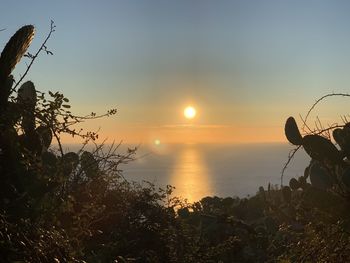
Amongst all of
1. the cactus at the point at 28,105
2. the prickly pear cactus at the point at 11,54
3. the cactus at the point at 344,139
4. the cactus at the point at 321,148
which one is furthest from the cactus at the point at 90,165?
the cactus at the point at 344,139

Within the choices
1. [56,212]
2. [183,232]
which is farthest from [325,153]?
[183,232]

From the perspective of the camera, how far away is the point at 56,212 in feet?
15.8

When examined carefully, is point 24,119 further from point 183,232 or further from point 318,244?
point 183,232

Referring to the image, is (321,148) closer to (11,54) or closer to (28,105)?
(28,105)

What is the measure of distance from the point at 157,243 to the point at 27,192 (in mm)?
4282

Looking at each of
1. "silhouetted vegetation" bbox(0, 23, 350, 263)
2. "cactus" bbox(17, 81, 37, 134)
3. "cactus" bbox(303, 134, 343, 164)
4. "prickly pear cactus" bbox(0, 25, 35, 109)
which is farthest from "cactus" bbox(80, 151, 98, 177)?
"cactus" bbox(303, 134, 343, 164)

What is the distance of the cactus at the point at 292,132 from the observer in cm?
546

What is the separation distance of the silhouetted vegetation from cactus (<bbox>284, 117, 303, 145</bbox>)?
0.01 m

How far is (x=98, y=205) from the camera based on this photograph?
608 centimetres

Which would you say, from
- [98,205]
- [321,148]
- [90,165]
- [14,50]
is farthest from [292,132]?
[90,165]

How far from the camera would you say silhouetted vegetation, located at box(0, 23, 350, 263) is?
4.31 metres

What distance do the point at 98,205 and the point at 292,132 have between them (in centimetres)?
249

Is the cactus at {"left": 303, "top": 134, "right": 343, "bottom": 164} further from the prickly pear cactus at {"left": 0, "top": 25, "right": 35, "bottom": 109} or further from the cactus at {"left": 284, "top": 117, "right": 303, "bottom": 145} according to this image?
the prickly pear cactus at {"left": 0, "top": 25, "right": 35, "bottom": 109}

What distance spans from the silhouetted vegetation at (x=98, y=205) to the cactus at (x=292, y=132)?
0.04ft
